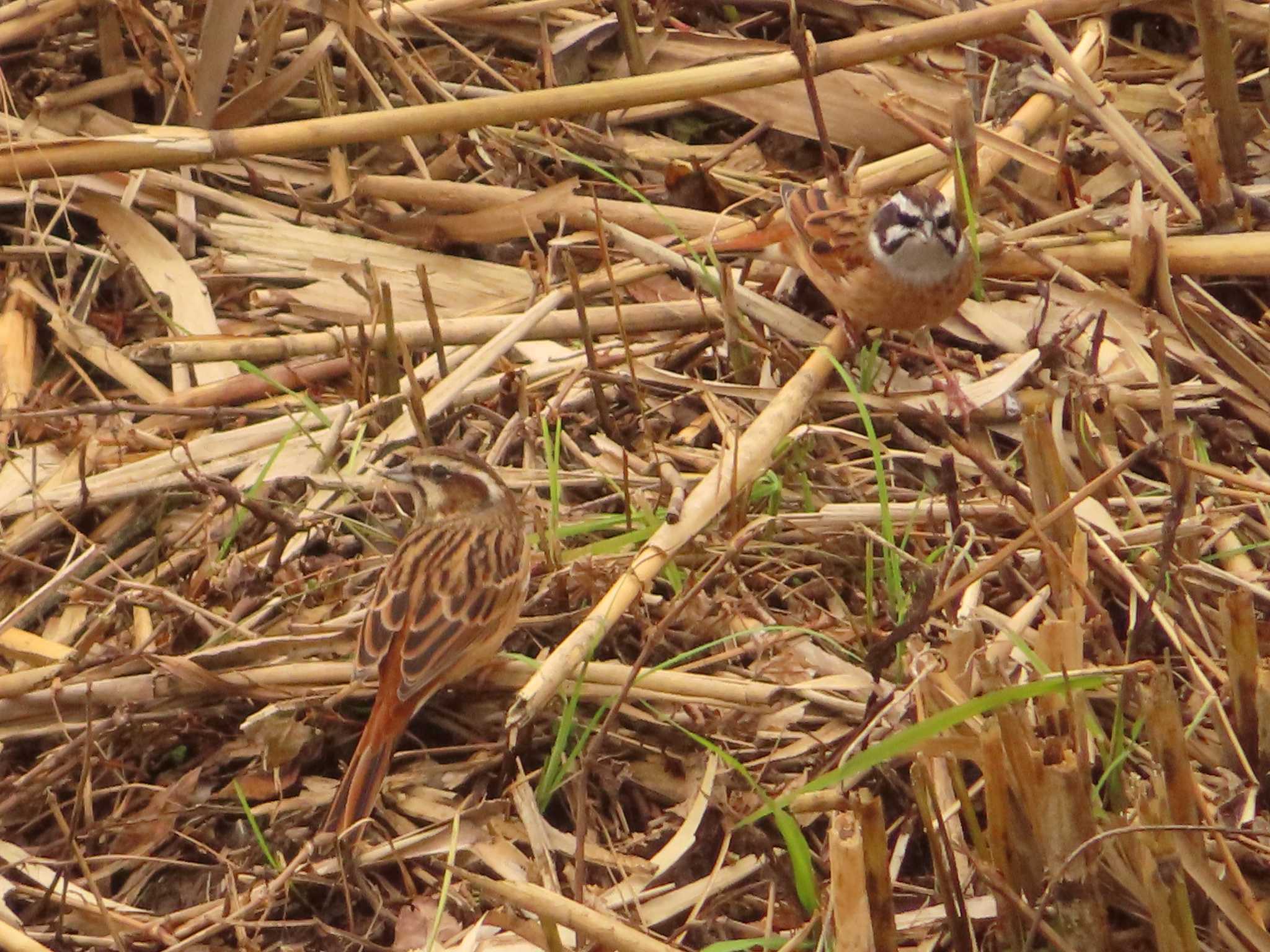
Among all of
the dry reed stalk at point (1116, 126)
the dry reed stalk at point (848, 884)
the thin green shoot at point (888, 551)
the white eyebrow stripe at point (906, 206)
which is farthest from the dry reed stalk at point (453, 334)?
the dry reed stalk at point (848, 884)

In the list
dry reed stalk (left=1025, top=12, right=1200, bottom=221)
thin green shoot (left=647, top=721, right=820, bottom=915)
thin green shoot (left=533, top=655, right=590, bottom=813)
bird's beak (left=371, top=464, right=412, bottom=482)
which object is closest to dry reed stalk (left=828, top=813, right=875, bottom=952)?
thin green shoot (left=647, top=721, right=820, bottom=915)

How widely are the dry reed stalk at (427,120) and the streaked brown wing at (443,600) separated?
1.25m

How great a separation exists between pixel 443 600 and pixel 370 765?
449 millimetres

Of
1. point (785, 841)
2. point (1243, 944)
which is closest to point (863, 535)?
point (785, 841)

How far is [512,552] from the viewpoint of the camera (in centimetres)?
416

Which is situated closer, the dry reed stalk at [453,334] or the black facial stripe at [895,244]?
the black facial stripe at [895,244]

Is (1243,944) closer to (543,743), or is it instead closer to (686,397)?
(543,743)

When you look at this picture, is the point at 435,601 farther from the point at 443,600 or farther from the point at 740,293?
the point at 740,293

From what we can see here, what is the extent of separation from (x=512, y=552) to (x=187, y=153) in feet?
5.12

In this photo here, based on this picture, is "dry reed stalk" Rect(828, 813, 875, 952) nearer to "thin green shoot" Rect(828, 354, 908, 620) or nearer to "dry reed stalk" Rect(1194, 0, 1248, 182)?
"thin green shoot" Rect(828, 354, 908, 620)

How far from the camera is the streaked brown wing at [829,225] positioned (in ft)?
16.4

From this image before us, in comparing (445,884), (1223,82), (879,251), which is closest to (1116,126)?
(1223,82)

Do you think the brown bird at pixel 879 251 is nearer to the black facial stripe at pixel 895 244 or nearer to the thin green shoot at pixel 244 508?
the black facial stripe at pixel 895 244

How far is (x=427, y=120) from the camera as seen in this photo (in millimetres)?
4746
